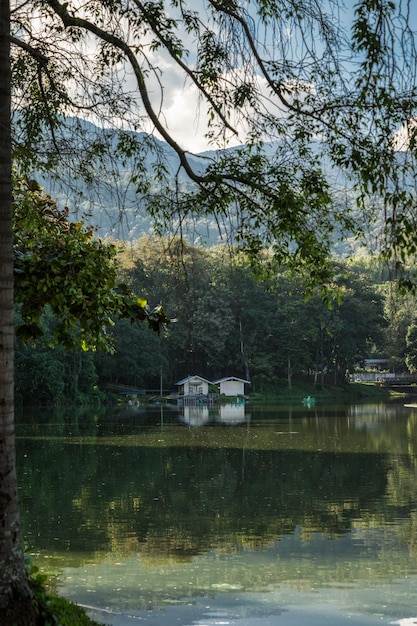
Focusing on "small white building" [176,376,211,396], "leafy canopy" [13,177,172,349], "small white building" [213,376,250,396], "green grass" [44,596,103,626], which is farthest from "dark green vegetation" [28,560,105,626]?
"small white building" [213,376,250,396]

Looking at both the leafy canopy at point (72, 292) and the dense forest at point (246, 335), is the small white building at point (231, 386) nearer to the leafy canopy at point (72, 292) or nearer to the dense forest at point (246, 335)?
the dense forest at point (246, 335)

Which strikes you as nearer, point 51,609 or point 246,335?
point 51,609

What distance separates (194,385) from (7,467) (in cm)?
7764

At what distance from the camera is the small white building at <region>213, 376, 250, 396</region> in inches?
3322

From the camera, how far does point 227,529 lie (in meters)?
15.6

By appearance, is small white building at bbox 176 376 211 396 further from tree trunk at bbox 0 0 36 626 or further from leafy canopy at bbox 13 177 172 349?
tree trunk at bbox 0 0 36 626

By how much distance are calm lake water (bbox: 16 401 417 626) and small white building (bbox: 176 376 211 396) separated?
4927 centimetres

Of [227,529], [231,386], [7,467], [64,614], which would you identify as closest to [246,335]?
[231,386]

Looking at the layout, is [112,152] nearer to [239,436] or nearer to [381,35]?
[381,35]

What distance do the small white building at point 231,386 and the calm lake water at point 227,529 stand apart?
51.2 meters

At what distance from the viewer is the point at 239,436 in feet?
120

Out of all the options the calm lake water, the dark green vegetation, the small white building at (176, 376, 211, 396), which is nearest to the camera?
the dark green vegetation

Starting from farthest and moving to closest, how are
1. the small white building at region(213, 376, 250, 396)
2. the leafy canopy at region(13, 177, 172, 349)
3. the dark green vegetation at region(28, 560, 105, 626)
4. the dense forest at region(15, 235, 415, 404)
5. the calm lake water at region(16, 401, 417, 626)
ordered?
the small white building at region(213, 376, 250, 396), the dense forest at region(15, 235, 415, 404), the calm lake water at region(16, 401, 417, 626), the leafy canopy at region(13, 177, 172, 349), the dark green vegetation at region(28, 560, 105, 626)

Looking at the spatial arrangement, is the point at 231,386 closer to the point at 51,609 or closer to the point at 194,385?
the point at 194,385
